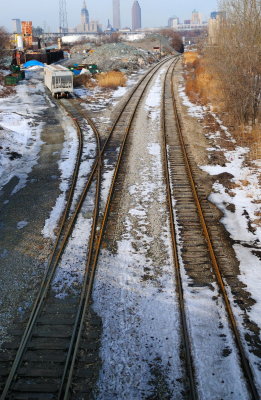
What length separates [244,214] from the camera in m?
11.1

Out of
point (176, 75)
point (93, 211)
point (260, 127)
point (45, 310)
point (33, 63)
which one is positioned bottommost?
point (45, 310)

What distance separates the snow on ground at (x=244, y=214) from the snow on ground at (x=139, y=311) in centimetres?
146

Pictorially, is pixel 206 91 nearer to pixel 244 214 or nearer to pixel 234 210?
pixel 234 210

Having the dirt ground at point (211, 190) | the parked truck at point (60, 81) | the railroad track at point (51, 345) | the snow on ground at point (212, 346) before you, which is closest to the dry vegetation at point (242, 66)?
the dirt ground at point (211, 190)

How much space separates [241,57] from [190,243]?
12.9 meters

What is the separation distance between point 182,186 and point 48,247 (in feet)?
18.4

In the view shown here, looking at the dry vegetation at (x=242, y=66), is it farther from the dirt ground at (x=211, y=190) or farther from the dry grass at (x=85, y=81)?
Answer: the dry grass at (x=85, y=81)

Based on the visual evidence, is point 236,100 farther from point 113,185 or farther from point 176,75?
point 176,75

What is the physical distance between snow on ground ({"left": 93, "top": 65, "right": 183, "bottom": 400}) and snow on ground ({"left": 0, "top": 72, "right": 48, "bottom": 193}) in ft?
17.8

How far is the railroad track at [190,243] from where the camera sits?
6.31m

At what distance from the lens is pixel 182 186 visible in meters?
12.8

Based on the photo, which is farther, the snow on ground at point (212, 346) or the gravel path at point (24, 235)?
the gravel path at point (24, 235)

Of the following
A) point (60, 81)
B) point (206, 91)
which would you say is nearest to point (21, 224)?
point (60, 81)

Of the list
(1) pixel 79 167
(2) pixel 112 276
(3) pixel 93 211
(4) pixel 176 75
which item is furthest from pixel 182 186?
(4) pixel 176 75
